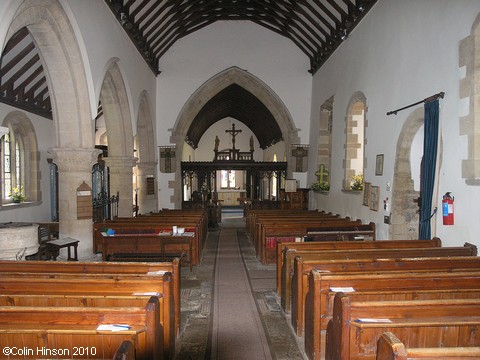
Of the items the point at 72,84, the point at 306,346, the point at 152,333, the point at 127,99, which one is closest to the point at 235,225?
the point at 127,99

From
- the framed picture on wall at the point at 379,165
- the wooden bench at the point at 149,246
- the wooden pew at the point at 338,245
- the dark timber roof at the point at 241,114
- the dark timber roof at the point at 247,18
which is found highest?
the dark timber roof at the point at 247,18

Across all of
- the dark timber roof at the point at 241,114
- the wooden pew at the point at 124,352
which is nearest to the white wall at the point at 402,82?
the wooden pew at the point at 124,352

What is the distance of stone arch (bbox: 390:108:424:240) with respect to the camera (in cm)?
612

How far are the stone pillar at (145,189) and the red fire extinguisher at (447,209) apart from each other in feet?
29.9

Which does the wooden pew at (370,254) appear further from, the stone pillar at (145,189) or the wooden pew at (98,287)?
the stone pillar at (145,189)

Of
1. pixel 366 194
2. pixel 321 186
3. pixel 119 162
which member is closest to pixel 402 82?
pixel 366 194

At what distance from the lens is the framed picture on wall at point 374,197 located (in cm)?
688

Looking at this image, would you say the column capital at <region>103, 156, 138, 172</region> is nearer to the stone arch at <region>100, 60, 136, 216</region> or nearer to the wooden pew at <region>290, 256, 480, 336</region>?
the stone arch at <region>100, 60, 136, 216</region>

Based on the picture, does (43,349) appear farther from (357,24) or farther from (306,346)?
(357,24)

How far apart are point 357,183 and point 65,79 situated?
6096 millimetres

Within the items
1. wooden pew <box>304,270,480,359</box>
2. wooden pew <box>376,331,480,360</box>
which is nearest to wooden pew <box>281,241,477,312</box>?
wooden pew <box>304,270,480,359</box>

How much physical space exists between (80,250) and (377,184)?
547cm

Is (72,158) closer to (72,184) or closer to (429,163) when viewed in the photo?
(72,184)

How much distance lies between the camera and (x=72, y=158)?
634 cm
